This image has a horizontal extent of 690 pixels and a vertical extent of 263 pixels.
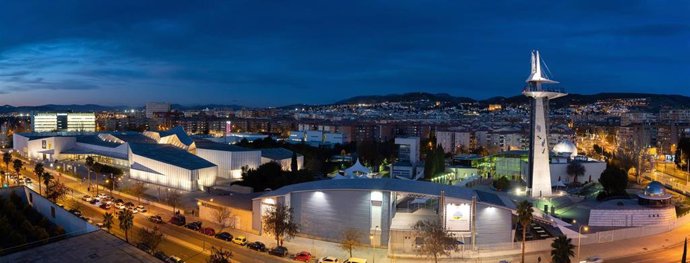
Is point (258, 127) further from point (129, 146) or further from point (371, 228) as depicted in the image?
point (371, 228)

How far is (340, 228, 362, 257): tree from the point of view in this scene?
22.6 m

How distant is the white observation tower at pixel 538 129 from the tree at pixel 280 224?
64.0 ft

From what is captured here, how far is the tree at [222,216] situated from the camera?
2755 cm

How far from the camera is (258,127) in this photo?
134 m

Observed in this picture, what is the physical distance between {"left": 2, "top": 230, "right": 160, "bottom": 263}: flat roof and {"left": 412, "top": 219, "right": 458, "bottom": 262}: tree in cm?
1084

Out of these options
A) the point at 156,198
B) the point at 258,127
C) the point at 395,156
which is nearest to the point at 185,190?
the point at 156,198

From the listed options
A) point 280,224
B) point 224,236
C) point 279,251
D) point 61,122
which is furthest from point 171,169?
point 61,122

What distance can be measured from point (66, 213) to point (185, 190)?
789 inches

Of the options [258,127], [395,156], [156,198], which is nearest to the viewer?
[156,198]

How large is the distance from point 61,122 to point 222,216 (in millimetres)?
109230

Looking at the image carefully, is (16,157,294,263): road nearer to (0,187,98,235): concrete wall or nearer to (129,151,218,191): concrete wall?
(0,187,98,235): concrete wall

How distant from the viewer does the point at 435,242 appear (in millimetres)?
20719

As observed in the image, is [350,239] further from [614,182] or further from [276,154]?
[276,154]

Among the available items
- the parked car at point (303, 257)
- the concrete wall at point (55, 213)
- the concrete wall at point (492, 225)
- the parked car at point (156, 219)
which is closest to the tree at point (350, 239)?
the parked car at point (303, 257)
